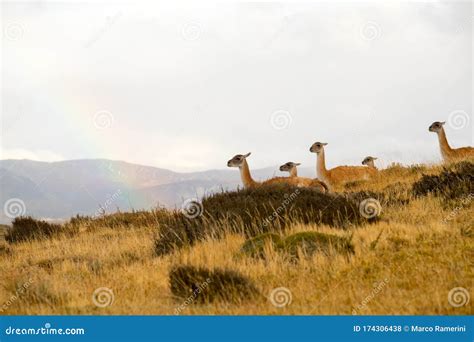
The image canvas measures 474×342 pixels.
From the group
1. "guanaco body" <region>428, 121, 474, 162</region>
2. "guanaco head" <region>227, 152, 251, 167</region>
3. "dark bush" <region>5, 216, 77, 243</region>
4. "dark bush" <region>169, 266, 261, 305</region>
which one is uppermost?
"guanaco body" <region>428, 121, 474, 162</region>

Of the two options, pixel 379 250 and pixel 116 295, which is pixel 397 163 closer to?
pixel 379 250

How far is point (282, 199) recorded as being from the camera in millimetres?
15609

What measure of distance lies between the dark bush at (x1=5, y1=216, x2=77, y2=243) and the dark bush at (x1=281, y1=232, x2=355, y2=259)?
13.7 metres

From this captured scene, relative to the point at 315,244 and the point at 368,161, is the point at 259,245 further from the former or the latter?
the point at 368,161

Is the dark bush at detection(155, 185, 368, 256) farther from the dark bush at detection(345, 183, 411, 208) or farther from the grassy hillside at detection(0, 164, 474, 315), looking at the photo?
the dark bush at detection(345, 183, 411, 208)

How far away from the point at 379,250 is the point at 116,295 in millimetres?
4363

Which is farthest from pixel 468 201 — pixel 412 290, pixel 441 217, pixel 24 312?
pixel 24 312

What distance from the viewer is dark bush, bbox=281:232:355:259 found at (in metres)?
10.9

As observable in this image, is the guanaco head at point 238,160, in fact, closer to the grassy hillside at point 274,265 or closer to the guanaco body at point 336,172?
the guanaco body at point 336,172

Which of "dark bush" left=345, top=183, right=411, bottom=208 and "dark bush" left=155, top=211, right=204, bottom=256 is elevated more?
"dark bush" left=345, top=183, right=411, bottom=208

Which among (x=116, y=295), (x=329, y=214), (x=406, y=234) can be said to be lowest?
(x=116, y=295)

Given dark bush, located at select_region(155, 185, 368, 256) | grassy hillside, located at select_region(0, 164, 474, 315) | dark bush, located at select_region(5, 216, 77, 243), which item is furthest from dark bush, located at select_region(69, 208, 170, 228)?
dark bush, located at select_region(155, 185, 368, 256)

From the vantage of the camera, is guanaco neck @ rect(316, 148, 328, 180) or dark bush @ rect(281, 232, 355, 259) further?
guanaco neck @ rect(316, 148, 328, 180)

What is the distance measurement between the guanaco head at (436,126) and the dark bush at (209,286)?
18.5 meters
